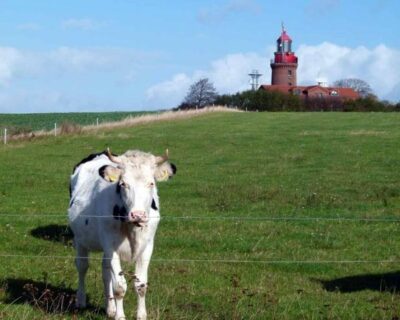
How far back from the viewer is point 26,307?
995cm

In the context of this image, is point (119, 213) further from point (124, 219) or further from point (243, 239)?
point (243, 239)

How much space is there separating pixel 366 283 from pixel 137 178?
4488mm

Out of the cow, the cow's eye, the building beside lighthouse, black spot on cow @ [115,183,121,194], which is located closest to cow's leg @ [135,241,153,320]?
the cow

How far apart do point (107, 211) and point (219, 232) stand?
7016 millimetres

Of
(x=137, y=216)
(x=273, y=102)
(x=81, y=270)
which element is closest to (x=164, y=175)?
(x=137, y=216)

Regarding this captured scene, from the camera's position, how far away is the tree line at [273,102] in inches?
4405

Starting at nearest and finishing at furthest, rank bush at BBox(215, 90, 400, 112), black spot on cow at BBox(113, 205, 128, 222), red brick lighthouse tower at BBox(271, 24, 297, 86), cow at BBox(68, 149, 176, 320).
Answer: cow at BBox(68, 149, 176, 320) < black spot on cow at BBox(113, 205, 128, 222) < bush at BBox(215, 90, 400, 112) < red brick lighthouse tower at BBox(271, 24, 297, 86)

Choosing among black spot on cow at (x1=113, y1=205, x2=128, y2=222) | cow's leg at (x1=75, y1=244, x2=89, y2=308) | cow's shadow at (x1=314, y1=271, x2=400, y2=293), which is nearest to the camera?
black spot on cow at (x1=113, y1=205, x2=128, y2=222)

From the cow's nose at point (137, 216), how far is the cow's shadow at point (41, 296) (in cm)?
118

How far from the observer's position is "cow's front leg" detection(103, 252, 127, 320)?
9617mm

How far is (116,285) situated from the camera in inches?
381

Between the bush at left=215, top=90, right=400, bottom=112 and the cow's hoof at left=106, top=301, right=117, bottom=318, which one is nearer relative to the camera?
the cow's hoof at left=106, top=301, right=117, bottom=318

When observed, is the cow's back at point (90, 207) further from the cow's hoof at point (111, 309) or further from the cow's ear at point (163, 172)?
the cow's hoof at point (111, 309)

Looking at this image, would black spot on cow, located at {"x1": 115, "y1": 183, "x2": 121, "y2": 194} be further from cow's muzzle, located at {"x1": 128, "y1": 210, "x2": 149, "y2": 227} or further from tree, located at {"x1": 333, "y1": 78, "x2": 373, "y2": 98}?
tree, located at {"x1": 333, "y1": 78, "x2": 373, "y2": 98}
